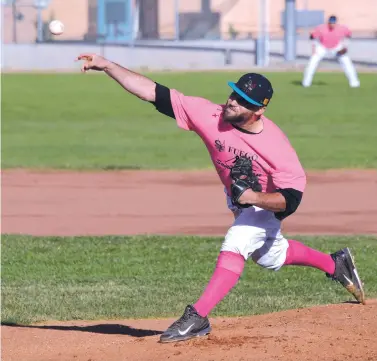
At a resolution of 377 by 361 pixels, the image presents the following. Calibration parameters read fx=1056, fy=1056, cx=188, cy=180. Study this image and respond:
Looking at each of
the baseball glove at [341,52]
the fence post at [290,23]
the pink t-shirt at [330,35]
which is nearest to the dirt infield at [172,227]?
the baseball glove at [341,52]

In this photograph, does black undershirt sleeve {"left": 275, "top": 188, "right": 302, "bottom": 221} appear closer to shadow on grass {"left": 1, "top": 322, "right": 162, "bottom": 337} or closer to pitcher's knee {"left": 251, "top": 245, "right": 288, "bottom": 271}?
pitcher's knee {"left": 251, "top": 245, "right": 288, "bottom": 271}

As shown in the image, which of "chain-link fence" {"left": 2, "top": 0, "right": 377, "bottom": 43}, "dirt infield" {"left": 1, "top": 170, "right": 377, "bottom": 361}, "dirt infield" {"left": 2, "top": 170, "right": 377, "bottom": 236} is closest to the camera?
"dirt infield" {"left": 1, "top": 170, "right": 377, "bottom": 361}

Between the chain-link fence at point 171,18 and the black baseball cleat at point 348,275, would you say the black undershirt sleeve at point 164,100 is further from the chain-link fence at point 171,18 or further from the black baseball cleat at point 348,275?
the chain-link fence at point 171,18

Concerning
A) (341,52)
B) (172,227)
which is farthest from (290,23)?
(172,227)

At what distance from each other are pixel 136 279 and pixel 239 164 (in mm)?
3358

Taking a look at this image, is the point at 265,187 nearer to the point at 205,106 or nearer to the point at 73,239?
the point at 205,106

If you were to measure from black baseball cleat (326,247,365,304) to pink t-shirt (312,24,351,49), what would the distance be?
837 inches

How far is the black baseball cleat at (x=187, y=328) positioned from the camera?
6566 mm

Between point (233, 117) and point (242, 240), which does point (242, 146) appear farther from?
point (242, 240)

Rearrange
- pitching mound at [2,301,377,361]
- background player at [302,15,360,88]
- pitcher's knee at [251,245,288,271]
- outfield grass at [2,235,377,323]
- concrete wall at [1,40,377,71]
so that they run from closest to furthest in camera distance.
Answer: pitching mound at [2,301,377,361] < pitcher's knee at [251,245,288,271] < outfield grass at [2,235,377,323] < background player at [302,15,360,88] < concrete wall at [1,40,377,71]

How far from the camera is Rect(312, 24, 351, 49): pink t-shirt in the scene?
2859 centimetres

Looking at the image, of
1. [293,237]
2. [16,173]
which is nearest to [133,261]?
[293,237]

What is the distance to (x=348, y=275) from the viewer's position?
25.7ft

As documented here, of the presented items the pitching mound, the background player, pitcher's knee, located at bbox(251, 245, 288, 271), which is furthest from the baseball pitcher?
the background player
